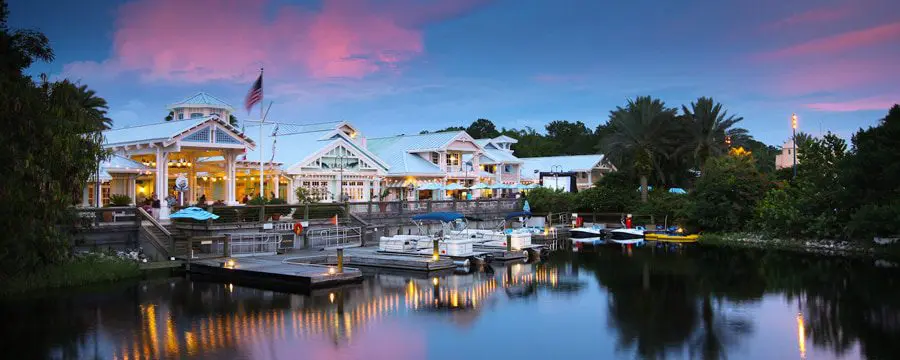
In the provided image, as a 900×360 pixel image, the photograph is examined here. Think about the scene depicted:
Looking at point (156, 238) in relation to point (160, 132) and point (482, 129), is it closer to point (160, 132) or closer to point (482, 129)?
point (160, 132)

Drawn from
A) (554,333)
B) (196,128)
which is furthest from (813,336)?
(196,128)

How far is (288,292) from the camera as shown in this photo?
28156 mm

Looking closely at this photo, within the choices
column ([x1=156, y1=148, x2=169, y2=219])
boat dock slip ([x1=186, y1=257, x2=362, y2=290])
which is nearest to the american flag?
column ([x1=156, y1=148, x2=169, y2=219])

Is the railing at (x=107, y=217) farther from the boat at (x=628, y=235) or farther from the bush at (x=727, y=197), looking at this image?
the bush at (x=727, y=197)

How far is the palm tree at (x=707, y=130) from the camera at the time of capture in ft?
224

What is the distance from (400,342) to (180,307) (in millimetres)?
9121

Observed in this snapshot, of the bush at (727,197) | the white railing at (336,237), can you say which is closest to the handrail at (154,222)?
the white railing at (336,237)

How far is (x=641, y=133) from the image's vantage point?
68.8 metres

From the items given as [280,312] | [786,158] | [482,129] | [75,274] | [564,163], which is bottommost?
[280,312]

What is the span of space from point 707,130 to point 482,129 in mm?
74625

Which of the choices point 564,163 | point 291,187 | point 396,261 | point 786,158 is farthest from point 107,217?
point 786,158

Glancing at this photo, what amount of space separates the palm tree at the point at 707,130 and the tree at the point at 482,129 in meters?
69.3

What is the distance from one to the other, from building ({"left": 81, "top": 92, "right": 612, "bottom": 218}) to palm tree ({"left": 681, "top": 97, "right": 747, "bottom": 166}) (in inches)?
668

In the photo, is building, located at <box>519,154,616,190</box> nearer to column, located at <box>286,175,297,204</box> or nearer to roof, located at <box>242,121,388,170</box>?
roof, located at <box>242,121,388,170</box>
